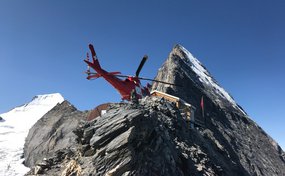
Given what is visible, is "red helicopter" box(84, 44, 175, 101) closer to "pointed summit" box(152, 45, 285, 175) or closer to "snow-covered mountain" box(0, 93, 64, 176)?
"pointed summit" box(152, 45, 285, 175)

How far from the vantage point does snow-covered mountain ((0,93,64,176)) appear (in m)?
42.1

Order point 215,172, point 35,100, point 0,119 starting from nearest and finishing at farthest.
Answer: point 215,172 → point 0,119 → point 35,100

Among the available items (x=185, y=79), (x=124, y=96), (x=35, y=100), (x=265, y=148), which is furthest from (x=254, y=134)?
(x=35, y=100)

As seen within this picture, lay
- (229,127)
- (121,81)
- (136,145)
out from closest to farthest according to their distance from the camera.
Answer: (136,145) < (121,81) < (229,127)

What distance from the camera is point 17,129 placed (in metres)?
64.7

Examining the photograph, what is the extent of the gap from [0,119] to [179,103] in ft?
178

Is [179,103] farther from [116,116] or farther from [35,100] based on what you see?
[35,100]

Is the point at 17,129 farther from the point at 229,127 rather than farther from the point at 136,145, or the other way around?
the point at 136,145

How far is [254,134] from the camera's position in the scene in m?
58.4

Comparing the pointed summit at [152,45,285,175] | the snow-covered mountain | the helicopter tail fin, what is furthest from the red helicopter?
the snow-covered mountain

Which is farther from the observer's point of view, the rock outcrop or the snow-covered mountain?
the snow-covered mountain

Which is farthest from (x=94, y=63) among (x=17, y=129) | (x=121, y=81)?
(x=17, y=129)

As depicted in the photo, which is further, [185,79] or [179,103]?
[185,79]

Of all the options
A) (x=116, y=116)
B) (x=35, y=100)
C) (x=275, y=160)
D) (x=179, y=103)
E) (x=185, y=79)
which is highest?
(x=35, y=100)
